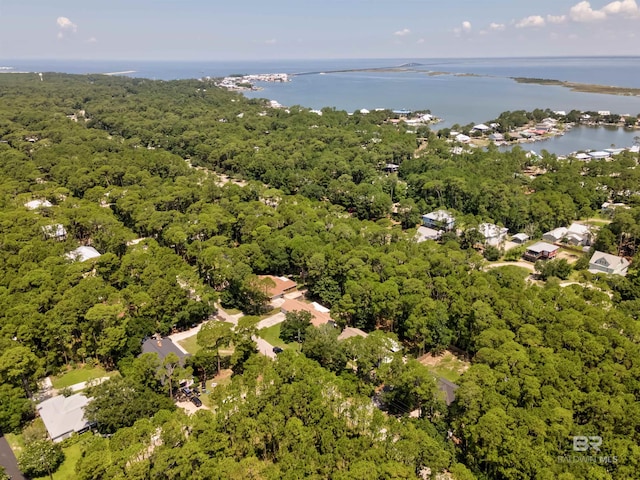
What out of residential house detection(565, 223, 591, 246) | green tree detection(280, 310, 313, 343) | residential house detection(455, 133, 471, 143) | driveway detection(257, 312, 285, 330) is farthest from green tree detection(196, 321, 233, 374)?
residential house detection(455, 133, 471, 143)

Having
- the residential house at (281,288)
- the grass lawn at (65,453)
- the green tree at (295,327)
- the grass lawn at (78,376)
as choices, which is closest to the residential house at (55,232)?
the grass lawn at (78,376)

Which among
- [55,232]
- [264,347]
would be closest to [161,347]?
[264,347]

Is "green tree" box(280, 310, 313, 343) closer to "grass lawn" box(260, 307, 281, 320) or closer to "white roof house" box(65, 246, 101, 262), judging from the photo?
"grass lawn" box(260, 307, 281, 320)

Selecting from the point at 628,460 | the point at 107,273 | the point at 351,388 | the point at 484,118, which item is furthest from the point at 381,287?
the point at 484,118

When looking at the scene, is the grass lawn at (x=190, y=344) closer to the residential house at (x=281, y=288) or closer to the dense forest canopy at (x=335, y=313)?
the dense forest canopy at (x=335, y=313)

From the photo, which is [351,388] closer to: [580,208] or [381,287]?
[381,287]

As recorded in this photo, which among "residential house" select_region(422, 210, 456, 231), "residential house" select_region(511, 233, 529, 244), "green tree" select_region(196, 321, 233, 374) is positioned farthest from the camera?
"residential house" select_region(422, 210, 456, 231)

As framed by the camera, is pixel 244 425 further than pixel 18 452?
No
